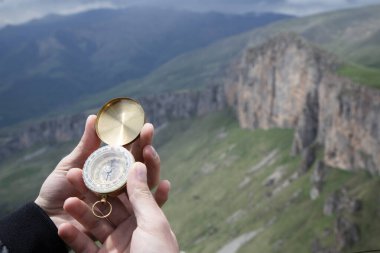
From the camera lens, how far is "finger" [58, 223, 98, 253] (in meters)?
11.4

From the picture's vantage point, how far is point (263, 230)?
18488 centimetres

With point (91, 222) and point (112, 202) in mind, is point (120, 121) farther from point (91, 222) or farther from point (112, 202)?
point (91, 222)

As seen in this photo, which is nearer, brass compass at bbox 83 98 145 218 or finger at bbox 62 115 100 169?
brass compass at bbox 83 98 145 218

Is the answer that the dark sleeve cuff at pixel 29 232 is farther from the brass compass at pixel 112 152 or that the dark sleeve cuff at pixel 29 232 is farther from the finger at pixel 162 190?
the finger at pixel 162 190

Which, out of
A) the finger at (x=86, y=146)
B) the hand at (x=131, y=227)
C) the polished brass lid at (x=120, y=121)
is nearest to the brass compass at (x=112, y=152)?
the polished brass lid at (x=120, y=121)

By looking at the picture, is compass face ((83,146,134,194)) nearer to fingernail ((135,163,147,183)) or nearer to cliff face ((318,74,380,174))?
fingernail ((135,163,147,183))

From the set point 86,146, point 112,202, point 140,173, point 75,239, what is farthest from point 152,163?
point 75,239

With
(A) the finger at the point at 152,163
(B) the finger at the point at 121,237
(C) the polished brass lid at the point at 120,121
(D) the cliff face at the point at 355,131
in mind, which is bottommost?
(D) the cliff face at the point at 355,131

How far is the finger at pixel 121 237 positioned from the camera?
37.8 ft

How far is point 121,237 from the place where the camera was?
11797 millimetres

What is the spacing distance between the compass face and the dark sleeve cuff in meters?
1.17

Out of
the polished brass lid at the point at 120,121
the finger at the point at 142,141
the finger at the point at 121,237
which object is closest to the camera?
the finger at the point at 121,237

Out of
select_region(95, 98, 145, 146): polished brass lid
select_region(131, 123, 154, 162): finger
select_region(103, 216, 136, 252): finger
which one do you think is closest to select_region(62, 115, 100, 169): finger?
select_region(95, 98, 145, 146): polished brass lid

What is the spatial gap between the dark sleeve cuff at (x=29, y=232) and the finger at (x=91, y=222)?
0.70 meters
